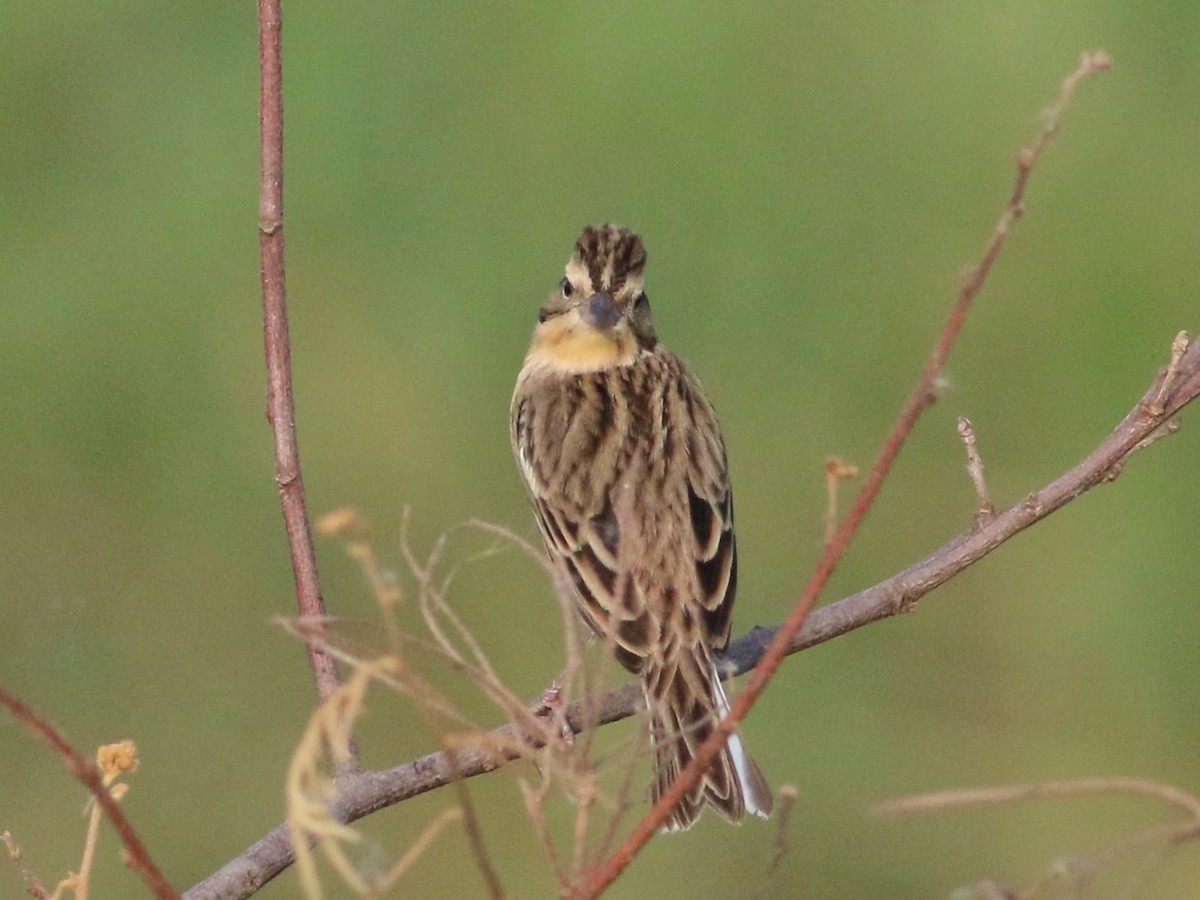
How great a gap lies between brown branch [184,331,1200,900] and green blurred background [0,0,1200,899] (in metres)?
3.12

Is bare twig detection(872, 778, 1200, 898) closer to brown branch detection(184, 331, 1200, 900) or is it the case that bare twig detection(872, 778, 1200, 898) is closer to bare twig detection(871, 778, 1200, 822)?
bare twig detection(871, 778, 1200, 822)

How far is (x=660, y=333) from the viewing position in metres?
9.88

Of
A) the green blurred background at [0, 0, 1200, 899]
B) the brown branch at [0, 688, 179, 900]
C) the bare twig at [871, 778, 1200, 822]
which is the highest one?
the brown branch at [0, 688, 179, 900]

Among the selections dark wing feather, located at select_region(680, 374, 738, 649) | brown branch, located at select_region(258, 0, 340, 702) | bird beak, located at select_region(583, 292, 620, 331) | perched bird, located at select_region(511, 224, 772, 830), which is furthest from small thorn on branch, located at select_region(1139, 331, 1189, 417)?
bird beak, located at select_region(583, 292, 620, 331)

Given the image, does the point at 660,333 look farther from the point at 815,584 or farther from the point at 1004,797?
the point at 1004,797

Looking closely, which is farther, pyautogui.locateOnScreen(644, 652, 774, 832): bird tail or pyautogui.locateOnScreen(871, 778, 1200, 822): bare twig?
pyautogui.locateOnScreen(644, 652, 774, 832): bird tail

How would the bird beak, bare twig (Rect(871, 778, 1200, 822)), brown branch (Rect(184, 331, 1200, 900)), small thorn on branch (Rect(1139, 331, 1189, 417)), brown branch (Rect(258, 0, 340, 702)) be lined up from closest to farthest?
bare twig (Rect(871, 778, 1200, 822))
brown branch (Rect(184, 331, 1200, 900))
brown branch (Rect(258, 0, 340, 702))
small thorn on branch (Rect(1139, 331, 1189, 417))
the bird beak

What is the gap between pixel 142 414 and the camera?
1012cm

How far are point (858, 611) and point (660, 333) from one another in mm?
4982

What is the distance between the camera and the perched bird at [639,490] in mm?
5410

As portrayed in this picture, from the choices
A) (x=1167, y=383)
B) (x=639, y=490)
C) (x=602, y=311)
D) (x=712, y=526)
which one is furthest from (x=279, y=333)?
(x=602, y=311)

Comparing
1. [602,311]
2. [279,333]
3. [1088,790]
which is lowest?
[602,311]

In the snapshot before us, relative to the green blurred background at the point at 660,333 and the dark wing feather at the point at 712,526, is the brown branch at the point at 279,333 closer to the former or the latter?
the dark wing feather at the point at 712,526

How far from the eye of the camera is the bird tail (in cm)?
509
